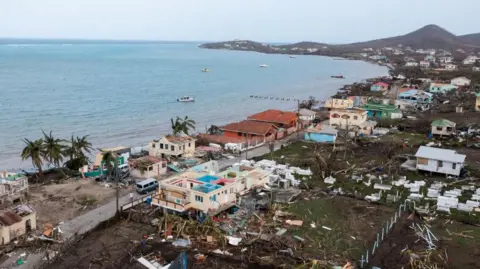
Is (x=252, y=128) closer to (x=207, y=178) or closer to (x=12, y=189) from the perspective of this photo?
(x=207, y=178)

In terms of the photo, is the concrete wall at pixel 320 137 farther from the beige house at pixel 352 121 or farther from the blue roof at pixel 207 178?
the blue roof at pixel 207 178

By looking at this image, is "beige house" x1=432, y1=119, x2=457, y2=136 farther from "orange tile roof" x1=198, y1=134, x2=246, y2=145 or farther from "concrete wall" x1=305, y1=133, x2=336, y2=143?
"orange tile roof" x1=198, y1=134, x2=246, y2=145

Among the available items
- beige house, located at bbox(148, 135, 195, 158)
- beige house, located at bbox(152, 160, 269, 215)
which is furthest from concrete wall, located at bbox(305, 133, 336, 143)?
beige house, located at bbox(152, 160, 269, 215)

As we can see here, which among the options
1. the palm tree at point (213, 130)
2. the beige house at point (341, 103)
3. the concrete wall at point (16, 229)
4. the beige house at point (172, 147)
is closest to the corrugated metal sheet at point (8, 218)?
the concrete wall at point (16, 229)

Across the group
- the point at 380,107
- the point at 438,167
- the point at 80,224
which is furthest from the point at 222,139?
the point at 380,107

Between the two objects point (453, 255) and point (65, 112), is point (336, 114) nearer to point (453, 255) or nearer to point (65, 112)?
point (453, 255)

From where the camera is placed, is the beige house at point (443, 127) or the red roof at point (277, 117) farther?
the red roof at point (277, 117)

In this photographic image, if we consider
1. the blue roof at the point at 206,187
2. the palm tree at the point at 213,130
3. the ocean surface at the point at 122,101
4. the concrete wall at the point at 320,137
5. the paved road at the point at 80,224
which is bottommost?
the ocean surface at the point at 122,101
